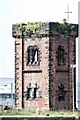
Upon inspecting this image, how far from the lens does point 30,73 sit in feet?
209

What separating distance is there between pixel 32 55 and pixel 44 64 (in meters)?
1.38

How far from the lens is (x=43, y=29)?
63406 millimetres

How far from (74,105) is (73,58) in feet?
14.0

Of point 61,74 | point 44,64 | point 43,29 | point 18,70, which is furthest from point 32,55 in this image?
point 61,74

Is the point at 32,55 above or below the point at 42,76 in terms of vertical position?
above

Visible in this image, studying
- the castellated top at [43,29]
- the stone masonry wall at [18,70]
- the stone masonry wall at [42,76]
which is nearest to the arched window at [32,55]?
the stone masonry wall at [42,76]

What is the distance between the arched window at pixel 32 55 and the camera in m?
63.2

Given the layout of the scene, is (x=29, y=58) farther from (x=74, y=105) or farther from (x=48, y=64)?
(x=74, y=105)

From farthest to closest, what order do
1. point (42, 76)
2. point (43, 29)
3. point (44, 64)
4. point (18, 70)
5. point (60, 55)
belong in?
point (18, 70) → point (60, 55) → point (43, 29) → point (44, 64) → point (42, 76)

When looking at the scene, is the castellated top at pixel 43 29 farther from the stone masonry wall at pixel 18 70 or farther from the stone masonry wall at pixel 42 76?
the stone masonry wall at pixel 18 70

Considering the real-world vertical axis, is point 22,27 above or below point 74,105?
above

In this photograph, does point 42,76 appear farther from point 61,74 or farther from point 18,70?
point 18,70

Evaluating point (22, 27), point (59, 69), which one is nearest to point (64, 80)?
point (59, 69)

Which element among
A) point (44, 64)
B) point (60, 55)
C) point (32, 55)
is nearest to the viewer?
point (44, 64)
